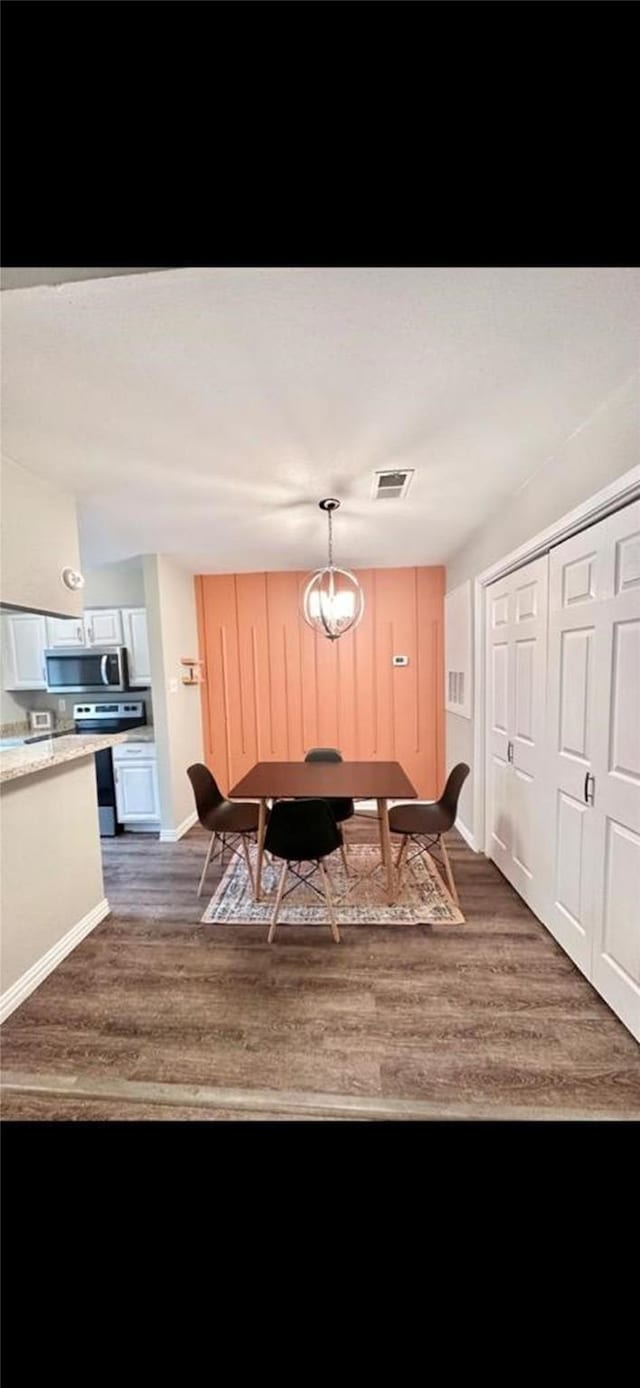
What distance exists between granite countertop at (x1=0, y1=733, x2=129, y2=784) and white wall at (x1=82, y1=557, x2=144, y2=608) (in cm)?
180

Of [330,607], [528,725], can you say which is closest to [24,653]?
[330,607]

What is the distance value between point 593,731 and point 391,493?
5.47 ft

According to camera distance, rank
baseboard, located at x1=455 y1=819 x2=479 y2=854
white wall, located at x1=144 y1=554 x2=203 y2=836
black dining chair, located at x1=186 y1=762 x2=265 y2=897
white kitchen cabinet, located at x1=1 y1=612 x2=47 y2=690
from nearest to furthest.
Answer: black dining chair, located at x1=186 y1=762 x2=265 y2=897 < baseboard, located at x1=455 y1=819 x2=479 y2=854 < white wall, located at x1=144 y1=554 x2=203 y2=836 < white kitchen cabinet, located at x1=1 y1=612 x2=47 y2=690

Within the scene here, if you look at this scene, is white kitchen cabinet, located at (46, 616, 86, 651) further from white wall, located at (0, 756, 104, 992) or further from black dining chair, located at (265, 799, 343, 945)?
black dining chair, located at (265, 799, 343, 945)

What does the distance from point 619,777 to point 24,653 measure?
436cm

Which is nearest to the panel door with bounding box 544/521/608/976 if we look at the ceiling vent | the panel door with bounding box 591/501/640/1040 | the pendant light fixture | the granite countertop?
the panel door with bounding box 591/501/640/1040

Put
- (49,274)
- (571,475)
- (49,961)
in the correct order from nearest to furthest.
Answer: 1. (49,274)
2. (571,475)
3. (49,961)

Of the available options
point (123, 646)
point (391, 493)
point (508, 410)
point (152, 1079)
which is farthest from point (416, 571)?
point (152, 1079)

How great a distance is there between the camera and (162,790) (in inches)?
149

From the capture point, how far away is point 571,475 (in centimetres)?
194

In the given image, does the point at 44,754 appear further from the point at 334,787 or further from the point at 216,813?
the point at 334,787

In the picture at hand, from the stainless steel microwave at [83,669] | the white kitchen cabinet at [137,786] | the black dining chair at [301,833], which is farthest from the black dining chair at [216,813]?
the stainless steel microwave at [83,669]

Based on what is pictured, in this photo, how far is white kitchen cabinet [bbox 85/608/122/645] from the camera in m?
3.84
